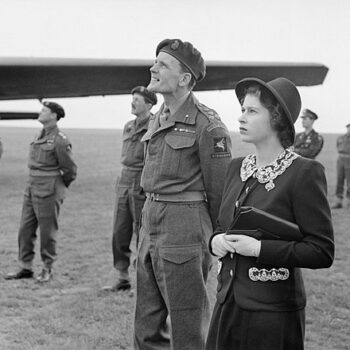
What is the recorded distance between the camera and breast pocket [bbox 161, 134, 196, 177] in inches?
112

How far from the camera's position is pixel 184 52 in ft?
9.44

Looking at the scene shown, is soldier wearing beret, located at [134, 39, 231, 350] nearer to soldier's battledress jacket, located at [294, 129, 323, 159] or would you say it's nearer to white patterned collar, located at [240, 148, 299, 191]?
white patterned collar, located at [240, 148, 299, 191]

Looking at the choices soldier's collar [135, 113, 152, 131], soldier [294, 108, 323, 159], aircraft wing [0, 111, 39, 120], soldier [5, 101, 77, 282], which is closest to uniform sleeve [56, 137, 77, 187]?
soldier [5, 101, 77, 282]

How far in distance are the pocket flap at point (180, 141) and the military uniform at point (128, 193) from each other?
1.89 m

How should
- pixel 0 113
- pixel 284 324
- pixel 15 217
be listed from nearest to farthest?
1. pixel 284 324
2. pixel 15 217
3. pixel 0 113

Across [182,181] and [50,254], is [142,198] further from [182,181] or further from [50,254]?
[182,181]

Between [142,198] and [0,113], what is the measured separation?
13.1 m

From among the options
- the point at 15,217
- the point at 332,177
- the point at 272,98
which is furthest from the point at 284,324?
the point at 332,177

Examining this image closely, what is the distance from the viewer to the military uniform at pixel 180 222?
280 cm

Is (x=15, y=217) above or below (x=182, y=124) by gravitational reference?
below

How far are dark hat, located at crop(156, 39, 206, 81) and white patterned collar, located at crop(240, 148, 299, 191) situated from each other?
0.95 metres

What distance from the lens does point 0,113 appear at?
16.6 meters

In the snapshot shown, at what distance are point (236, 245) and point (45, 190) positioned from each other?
145 inches

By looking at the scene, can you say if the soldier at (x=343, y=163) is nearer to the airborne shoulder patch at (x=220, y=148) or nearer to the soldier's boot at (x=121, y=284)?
the soldier's boot at (x=121, y=284)
